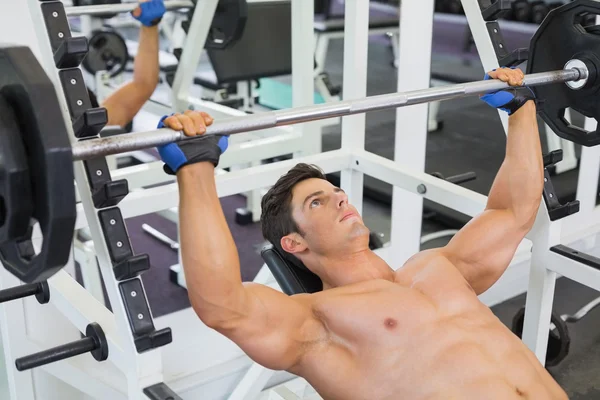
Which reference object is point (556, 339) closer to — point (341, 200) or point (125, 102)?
point (341, 200)

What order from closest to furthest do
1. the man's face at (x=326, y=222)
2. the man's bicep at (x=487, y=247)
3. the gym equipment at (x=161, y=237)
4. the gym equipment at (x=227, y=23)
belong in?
the man's face at (x=326, y=222), the man's bicep at (x=487, y=247), the gym equipment at (x=227, y=23), the gym equipment at (x=161, y=237)

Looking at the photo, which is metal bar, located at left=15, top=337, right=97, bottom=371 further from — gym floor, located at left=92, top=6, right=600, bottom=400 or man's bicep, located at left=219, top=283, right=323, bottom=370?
gym floor, located at left=92, top=6, right=600, bottom=400

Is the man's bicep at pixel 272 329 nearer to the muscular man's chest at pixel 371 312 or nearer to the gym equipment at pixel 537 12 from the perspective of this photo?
the muscular man's chest at pixel 371 312

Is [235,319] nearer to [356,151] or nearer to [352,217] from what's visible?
[352,217]

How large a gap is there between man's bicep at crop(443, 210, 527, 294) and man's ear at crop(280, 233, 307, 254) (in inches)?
14.5

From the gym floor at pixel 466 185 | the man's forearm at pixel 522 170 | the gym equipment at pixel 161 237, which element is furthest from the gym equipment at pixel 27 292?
the gym equipment at pixel 161 237

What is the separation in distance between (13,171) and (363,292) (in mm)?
834

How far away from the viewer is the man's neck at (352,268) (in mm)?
1674

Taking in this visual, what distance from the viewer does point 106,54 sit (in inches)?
178

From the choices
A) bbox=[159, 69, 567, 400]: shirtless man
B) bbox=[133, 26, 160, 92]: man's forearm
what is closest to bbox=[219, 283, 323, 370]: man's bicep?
bbox=[159, 69, 567, 400]: shirtless man

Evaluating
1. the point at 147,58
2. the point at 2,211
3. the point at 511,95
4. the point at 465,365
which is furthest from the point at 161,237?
the point at 2,211

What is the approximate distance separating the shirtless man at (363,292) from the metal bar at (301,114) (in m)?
0.03

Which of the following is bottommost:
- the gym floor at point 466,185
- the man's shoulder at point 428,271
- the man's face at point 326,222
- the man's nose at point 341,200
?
the gym floor at point 466,185

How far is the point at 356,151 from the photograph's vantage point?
8.46ft
